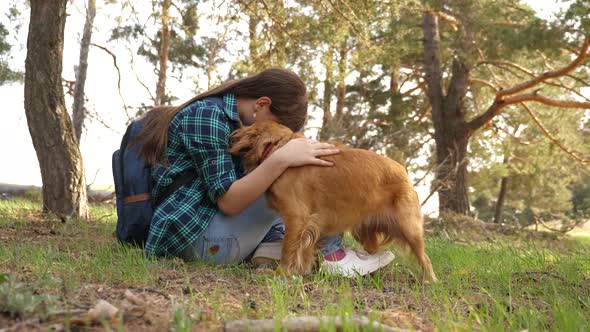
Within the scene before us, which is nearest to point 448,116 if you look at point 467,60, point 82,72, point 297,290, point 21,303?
point 467,60

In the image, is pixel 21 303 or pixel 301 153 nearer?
pixel 21 303

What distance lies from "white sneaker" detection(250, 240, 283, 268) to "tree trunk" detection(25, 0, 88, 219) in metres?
2.90

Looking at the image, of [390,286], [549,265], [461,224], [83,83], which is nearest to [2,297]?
[390,286]

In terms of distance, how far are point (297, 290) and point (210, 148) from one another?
Answer: 1169mm

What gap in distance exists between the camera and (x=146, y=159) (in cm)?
359

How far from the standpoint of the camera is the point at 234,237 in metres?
3.43

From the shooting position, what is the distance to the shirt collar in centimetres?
350

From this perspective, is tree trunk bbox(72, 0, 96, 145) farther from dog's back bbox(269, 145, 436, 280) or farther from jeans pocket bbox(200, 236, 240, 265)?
dog's back bbox(269, 145, 436, 280)

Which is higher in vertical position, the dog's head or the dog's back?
the dog's head

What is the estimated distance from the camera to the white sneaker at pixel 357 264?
3254 millimetres

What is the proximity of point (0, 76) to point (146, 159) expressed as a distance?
318 inches

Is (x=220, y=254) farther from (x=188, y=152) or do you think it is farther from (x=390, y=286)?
(x=390, y=286)

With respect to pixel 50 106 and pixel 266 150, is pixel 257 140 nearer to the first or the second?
pixel 266 150

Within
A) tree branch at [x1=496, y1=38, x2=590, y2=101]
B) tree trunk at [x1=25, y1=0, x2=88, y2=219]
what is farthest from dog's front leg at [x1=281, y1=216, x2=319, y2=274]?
tree branch at [x1=496, y1=38, x2=590, y2=101]
